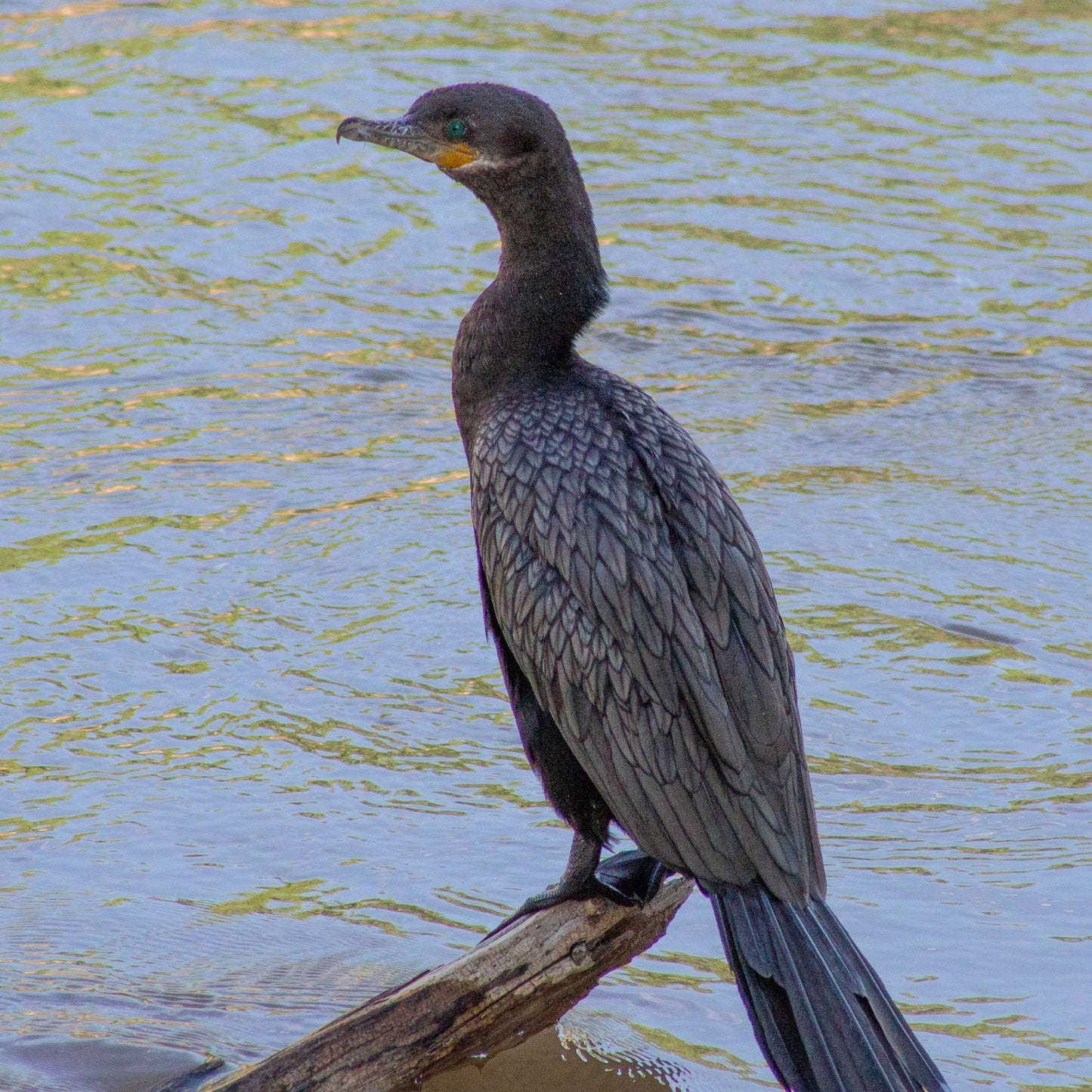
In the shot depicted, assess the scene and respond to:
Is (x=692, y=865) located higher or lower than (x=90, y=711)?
higher

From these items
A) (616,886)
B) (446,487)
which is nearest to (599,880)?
(616,886)

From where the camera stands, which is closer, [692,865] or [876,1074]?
[876,1074]

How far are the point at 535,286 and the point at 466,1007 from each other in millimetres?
1853

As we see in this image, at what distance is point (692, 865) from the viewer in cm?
395

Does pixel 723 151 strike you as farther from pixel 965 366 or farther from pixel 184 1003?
pixel 184 1003

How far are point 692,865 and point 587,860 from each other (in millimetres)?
461

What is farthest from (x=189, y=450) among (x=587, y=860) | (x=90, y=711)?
(x=587, y=860)

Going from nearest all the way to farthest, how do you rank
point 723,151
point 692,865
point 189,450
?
point 692,865, point 189,450, point 723,151

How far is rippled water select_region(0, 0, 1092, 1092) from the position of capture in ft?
16.6

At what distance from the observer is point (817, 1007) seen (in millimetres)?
3660

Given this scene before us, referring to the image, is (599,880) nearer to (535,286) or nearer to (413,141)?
(535,286)

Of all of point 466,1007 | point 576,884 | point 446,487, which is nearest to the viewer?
point 466,1007

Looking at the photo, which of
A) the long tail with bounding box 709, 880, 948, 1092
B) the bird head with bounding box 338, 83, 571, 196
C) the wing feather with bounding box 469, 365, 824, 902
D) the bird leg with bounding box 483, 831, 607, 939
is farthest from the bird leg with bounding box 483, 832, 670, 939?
the bird head with bounding box 338, 83, 571, 196

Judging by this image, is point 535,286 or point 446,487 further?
point 446,487
